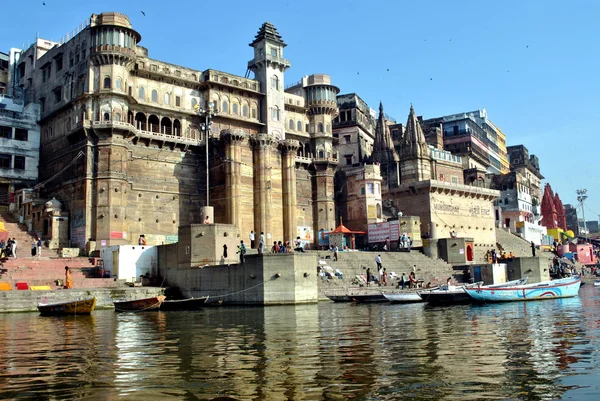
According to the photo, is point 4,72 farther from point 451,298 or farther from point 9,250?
point 451,298

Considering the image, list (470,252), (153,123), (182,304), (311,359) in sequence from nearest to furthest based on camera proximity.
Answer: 1. (311,359)
2. (182,304)
3. (153,123)
4. (470,252)

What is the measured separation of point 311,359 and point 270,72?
49711 mm

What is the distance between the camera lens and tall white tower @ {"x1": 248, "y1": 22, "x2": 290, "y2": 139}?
58.5m

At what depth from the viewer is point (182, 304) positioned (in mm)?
30734

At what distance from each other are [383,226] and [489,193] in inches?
939

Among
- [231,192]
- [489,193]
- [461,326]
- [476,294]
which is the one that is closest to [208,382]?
[461,326]

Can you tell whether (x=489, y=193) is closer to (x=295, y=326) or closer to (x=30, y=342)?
(x=295, y=326)

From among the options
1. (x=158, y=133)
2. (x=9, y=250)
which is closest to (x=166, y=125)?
(x=158, y=133)

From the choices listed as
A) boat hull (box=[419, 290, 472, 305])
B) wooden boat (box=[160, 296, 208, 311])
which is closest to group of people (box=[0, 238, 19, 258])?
wooden boat (box=[160, 296, 208, 311])

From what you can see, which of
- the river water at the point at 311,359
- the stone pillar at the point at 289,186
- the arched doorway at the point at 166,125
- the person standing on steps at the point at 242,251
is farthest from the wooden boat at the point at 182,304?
the arched doorway at the point at 166,125

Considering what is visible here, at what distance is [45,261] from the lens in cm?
3675

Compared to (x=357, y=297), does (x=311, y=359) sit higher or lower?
lower

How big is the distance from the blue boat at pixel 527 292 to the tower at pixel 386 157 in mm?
36306

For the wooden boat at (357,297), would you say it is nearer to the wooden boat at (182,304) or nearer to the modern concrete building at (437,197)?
the wooden boat at (182,304)
